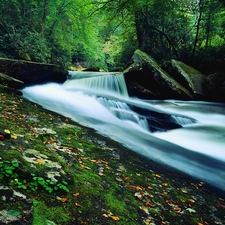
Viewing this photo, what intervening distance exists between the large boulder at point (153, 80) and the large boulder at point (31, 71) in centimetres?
399

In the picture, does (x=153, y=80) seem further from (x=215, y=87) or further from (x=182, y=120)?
(x=182, y=120)

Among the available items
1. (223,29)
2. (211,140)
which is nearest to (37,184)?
(211,140)

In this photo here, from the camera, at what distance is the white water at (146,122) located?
5.31m

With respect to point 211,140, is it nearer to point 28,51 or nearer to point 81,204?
point 81,204

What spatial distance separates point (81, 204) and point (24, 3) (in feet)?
53.3

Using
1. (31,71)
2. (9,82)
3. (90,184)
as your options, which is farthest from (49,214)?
(31,71)

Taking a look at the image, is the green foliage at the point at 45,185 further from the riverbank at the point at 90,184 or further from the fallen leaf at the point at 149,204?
the fallen leaf at the point at 149,204

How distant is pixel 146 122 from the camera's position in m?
8.15

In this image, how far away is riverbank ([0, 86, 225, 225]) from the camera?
2.03 m

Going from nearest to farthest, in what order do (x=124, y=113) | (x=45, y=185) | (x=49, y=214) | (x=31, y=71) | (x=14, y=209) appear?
(x=14, y=209), (x=49, y=214), (x=45, y=185), (x=124, y=113), (x=31, y=71)

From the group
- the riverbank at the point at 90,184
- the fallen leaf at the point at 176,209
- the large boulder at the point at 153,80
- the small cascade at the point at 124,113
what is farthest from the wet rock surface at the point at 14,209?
the large boulder at the point at 153,80

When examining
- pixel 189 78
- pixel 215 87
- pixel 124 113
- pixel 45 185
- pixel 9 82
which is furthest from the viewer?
pixel 189 78

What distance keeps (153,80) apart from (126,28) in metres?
10.5

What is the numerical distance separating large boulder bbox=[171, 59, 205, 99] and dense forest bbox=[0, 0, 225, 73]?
1.96 m
